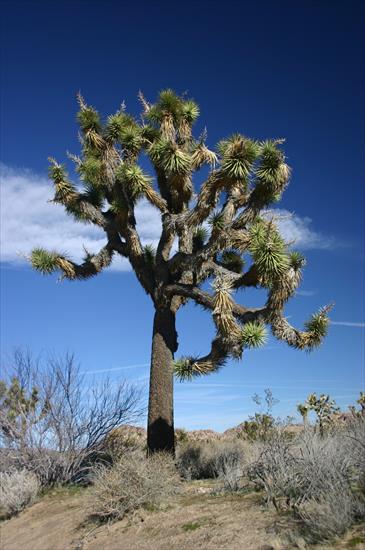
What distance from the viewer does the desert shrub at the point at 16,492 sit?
11430mm

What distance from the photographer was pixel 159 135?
45.7ft

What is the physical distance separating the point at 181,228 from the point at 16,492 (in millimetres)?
6505

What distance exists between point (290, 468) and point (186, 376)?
372cm

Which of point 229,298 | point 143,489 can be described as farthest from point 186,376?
point 143,489

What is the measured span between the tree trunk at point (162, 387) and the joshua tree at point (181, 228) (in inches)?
0.8

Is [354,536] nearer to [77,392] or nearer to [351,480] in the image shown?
[351,480]

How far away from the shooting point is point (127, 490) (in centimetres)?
885

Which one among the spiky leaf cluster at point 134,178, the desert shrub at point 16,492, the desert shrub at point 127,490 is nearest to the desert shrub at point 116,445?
the desert shrub at point 16,492

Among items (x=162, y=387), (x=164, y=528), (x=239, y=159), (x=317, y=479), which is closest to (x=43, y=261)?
(x=162, y=387)

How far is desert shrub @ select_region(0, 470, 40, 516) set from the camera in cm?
1143

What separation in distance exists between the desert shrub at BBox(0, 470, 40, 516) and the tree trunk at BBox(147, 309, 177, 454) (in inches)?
102

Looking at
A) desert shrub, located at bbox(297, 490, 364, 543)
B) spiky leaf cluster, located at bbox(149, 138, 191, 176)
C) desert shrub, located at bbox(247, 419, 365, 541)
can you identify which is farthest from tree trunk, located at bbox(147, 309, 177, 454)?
A: desert shrub, located at bbox(297, 490, 364, 543)

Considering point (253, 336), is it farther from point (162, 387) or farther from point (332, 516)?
point (332, 516)

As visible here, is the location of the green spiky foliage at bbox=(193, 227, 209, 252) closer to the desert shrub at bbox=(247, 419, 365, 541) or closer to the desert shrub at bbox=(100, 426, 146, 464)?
the desert shrub at bbox=(100, 426, 146, 464)
